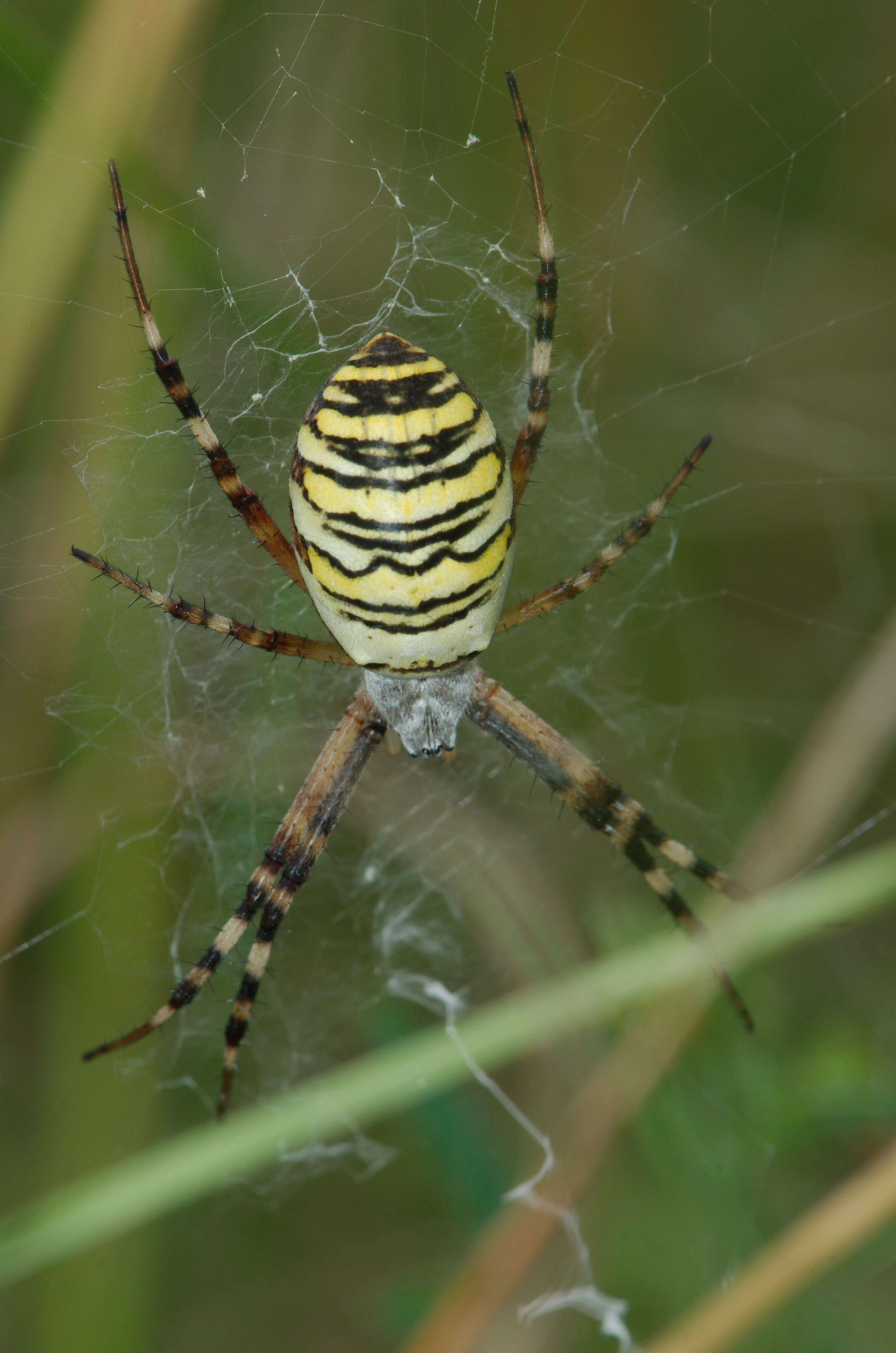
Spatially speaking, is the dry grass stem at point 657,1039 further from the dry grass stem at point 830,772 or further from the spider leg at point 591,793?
the spider leg at point 591,793

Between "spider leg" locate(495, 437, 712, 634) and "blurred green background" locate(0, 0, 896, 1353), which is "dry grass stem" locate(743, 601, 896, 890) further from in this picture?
"spider leg" locate(495, 437, 712, 634)

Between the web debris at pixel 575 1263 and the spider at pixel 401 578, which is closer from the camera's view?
the spider at pixel 401 578

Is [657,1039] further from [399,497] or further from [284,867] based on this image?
[399,497]

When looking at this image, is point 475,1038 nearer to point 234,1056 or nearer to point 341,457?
point 234,1056

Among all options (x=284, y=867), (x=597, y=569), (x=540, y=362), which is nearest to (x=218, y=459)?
(x=540, y=362)

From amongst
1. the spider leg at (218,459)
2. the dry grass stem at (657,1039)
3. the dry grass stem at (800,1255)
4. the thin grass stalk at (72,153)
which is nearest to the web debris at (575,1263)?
the dry grass stem at (657,1039)

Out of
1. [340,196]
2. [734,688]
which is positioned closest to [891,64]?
[340,196]
